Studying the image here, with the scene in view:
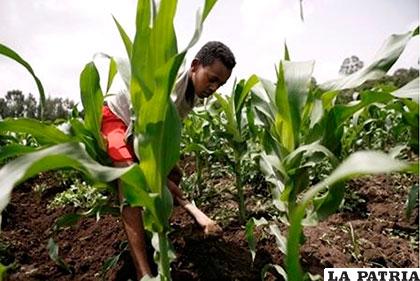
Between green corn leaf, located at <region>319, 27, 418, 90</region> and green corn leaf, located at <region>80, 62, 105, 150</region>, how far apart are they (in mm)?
821

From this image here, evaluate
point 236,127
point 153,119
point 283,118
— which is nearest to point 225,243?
point 236,127

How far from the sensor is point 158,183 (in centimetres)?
98

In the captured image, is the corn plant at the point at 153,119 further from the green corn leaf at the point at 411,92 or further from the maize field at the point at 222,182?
the green corn leaf at the point at 411,92

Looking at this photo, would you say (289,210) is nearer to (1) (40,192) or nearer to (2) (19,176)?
(2) (19,176)

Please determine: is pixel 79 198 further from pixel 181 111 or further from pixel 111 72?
pixel 111 72

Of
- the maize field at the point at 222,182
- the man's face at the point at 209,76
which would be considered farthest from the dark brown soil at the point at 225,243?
the man's face at the point at 209,76

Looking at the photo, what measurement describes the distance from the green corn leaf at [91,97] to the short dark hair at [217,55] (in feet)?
1.35

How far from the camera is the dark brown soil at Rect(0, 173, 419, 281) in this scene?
1.52 meters

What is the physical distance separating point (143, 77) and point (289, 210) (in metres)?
0.60

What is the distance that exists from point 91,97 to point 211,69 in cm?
45

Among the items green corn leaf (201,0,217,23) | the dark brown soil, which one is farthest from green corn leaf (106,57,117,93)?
green corn leaf (201,0,217,23)

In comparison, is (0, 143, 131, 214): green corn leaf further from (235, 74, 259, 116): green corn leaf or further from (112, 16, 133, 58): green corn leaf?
(235, 74, 259, 116): green corn leaf

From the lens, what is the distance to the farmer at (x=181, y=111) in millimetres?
1405

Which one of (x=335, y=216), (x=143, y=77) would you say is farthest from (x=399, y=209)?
(x=143, y=77)
